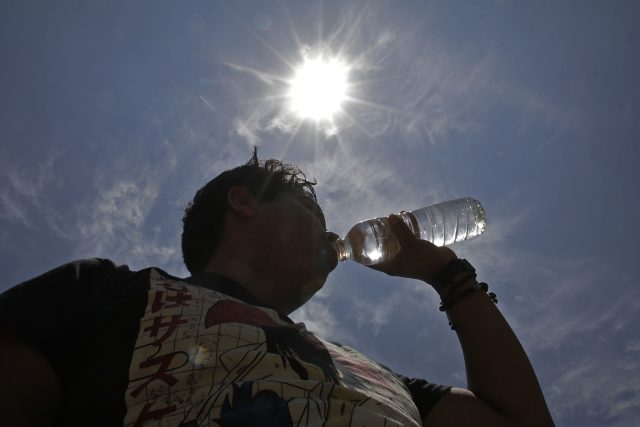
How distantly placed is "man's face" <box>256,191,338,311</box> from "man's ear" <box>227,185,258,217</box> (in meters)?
0.08

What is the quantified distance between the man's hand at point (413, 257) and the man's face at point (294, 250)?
15.6 inches

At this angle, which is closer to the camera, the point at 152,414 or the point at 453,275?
the point at 152,414

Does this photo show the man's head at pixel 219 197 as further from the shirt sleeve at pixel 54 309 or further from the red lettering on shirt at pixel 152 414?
the red lettering on shirt at pixel 152 414

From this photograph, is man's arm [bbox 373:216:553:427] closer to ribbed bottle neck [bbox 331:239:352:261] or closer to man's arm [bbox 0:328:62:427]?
ribbed bottle neck [bbox 331:239:352:261]

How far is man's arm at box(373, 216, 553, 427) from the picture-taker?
7.17 ft

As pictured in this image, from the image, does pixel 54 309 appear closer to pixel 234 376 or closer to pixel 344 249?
pixel 234 376

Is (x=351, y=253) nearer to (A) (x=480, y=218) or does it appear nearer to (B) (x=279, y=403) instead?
(A) (x=480, y=218)

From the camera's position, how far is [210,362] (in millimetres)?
1441

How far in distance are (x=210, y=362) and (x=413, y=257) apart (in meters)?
1.72

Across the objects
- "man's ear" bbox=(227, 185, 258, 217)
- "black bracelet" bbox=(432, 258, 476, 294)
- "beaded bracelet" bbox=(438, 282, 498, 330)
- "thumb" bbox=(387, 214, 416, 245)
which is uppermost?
"man's ear" bbox=(227, 185, 258, 217)

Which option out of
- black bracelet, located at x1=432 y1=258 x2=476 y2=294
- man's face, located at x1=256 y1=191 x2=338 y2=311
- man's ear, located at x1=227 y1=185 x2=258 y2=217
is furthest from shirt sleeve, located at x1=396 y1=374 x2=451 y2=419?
man's ear, located at x1=227 y1=185 x2=258 y2=217

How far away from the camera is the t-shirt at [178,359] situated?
1303 mm

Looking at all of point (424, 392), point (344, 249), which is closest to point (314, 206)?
point (344, 249)

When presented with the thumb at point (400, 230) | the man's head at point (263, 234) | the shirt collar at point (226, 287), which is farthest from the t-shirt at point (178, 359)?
the thumb at point (400, 230)
